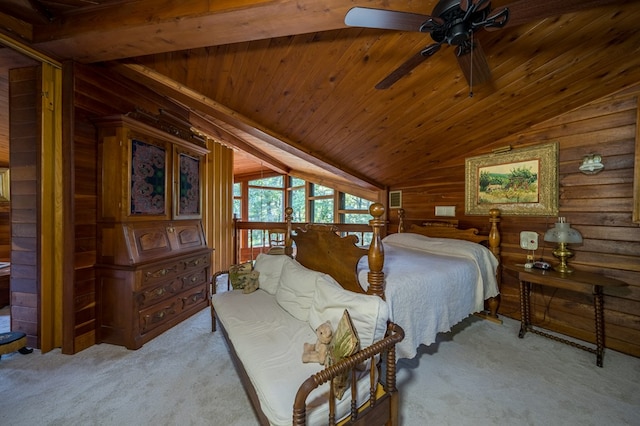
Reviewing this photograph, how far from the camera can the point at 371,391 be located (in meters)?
1.25

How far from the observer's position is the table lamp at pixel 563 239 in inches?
91.9

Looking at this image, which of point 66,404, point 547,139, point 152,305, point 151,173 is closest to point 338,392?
point 66,404

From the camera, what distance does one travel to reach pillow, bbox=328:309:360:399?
1.17 metres

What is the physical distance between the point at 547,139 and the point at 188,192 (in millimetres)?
4089

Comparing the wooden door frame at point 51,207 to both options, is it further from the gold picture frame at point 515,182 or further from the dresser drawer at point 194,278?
the gold picture frame at point 515,182

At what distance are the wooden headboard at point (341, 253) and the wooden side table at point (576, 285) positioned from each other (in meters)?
1.83

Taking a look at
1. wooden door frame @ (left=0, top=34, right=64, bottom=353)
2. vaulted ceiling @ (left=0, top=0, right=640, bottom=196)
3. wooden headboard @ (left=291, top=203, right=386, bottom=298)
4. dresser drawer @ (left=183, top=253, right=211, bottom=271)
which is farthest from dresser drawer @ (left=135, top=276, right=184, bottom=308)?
vaulted ceiling @ (left=0, top=0, right=640, bottom=196)

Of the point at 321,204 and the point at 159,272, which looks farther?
the point at 321,204

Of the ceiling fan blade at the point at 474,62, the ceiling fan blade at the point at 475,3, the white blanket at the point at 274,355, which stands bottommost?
the white blanket at the point at 274,355

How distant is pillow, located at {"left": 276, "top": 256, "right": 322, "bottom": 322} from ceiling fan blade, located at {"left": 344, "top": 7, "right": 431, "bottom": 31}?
162 centimetres

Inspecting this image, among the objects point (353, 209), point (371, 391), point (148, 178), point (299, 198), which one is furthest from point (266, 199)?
point (371, 391)

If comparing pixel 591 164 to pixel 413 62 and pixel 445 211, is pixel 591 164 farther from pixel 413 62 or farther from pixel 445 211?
pixel 413 62

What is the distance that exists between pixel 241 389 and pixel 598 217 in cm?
349

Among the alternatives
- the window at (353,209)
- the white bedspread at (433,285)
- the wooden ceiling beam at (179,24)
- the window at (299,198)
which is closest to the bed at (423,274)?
the white bedspread at (433,285)
